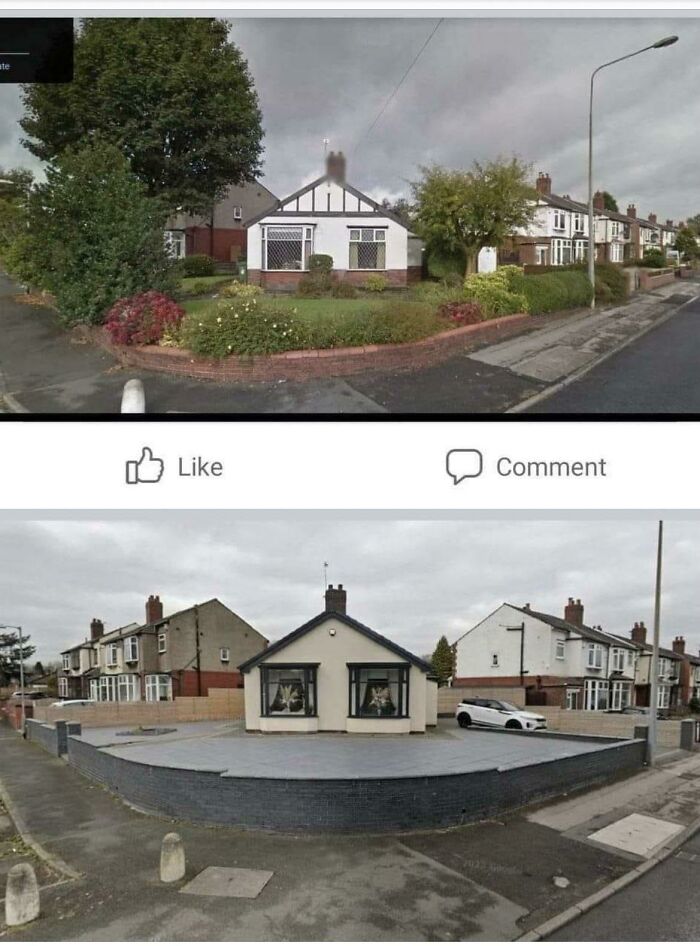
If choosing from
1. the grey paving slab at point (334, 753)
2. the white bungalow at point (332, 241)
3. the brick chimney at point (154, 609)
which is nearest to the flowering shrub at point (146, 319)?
the white bungalow at point (332, 241)

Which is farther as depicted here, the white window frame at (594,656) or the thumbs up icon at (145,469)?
the white window frame at (594,656)

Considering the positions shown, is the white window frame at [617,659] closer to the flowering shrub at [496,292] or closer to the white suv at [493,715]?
the white suv at [493,715]

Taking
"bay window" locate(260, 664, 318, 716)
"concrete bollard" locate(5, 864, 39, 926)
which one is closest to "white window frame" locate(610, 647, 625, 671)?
"bay window" locate(260, 664, 318, 716)

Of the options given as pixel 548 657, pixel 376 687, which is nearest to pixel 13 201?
pixel 376 687

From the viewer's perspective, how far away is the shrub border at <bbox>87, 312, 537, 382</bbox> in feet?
9.34

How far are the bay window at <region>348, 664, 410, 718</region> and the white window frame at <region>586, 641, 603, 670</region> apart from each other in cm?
83

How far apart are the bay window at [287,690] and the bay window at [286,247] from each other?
1810mm

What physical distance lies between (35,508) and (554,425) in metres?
2.11

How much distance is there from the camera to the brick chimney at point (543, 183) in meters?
2.88

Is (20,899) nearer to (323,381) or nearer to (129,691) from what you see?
(129,691)

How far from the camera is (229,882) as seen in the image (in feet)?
8.70

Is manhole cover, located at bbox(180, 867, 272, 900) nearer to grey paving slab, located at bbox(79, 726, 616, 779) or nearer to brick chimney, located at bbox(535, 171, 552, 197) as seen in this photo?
grey paving slab, located at bbox(79, 726, 616, 779)

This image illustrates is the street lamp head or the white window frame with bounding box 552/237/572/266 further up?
the street lamp head

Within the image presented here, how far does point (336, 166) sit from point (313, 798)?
2.71 m
